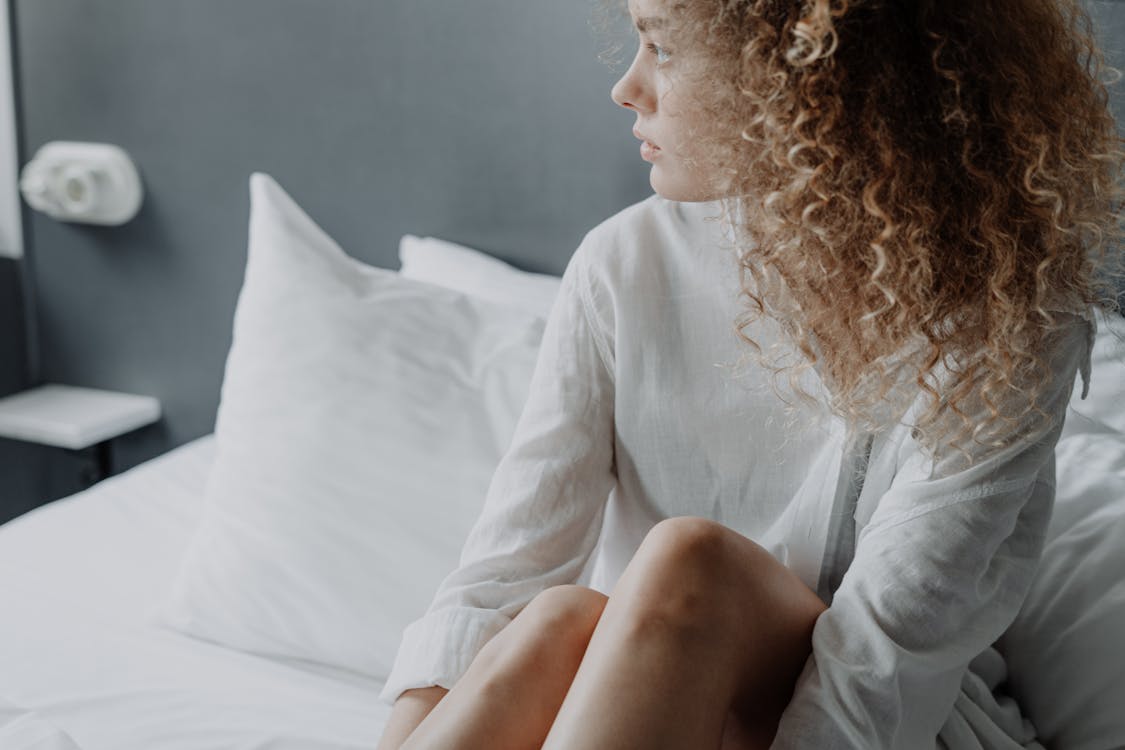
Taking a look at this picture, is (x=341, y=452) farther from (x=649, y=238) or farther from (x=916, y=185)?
(x=916, y=185)

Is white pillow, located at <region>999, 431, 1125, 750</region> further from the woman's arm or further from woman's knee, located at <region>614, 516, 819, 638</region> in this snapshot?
the woman's arm

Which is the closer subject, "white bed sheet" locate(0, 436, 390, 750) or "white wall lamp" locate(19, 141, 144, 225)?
"white bed sheet" locate(0, 436, 390, 750)

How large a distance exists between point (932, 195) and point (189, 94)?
4.55 ft

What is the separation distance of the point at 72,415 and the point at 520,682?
1391mm

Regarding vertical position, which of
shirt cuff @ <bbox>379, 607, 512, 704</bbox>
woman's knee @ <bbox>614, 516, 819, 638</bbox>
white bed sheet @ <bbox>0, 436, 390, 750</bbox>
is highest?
woman's knee @ <bbox>614, 516, 819, 638</bbox>

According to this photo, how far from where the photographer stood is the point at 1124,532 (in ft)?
3.75

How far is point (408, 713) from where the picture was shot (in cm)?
96

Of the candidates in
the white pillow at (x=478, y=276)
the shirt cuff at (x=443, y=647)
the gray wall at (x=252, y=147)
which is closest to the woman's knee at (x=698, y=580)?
the shirt cuff at (x=443, y=647)

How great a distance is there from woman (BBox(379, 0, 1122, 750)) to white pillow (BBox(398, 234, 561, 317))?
0.57 meters

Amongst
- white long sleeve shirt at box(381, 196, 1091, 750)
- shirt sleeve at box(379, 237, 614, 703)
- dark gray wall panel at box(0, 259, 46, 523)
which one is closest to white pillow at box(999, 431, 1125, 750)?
white long sleeve shirt at box(381, 196, 1091, 750)

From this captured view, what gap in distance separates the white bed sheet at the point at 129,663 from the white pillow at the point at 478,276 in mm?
469

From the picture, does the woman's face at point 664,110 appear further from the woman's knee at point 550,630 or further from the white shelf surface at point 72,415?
the white shelf surface at point 72,415

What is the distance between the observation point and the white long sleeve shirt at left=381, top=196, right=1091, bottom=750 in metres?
0.95

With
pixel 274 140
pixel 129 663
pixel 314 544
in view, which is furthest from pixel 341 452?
pixel 274 140
